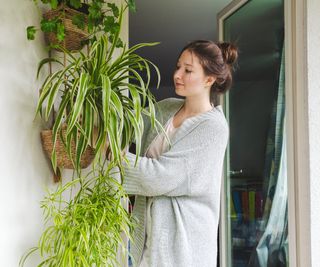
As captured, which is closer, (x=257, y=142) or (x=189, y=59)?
(x=189, y=59)

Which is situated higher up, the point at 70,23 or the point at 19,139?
the point at 70,23

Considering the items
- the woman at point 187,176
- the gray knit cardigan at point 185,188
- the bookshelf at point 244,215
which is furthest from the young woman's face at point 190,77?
the bookshelf at point 244,215

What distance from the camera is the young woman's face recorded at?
1.41 m

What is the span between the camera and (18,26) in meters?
1.26

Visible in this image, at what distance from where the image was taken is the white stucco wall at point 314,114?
170 cm

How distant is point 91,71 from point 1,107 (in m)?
0.32

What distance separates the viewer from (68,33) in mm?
1315

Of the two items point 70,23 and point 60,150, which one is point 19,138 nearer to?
point 60,150

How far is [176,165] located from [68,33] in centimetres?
63

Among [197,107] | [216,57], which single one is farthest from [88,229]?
[216,57]

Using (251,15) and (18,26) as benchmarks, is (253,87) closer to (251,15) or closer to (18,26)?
(251,15)

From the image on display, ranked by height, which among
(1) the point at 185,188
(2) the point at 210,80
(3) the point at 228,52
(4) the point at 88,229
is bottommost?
(4) the point at 88,229

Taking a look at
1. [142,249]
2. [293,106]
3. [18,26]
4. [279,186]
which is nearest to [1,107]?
[18,26]

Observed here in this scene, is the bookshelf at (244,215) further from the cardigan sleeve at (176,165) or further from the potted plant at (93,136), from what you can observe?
the potted plant at (93,136)
